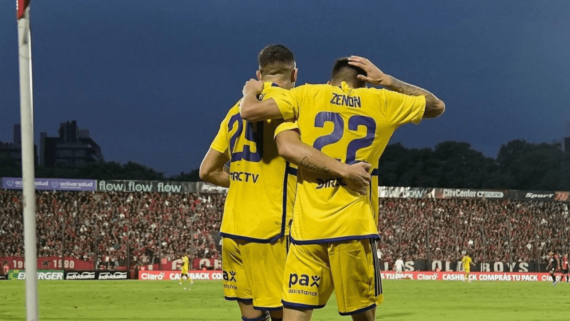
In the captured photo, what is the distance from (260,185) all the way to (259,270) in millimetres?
694

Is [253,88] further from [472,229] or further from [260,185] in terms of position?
[472,229]

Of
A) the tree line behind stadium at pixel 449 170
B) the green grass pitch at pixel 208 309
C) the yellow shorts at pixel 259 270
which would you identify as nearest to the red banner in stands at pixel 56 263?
the green grass pitch at pixel 208 309

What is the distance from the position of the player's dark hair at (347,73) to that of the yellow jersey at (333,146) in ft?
0.28

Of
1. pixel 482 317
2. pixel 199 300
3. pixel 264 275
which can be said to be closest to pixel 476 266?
pixel 199 300

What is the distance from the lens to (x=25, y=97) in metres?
4.66

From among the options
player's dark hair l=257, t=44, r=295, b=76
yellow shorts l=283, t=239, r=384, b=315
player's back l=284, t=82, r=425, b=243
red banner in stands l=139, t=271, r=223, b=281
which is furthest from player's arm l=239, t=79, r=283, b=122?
red banner in stands l=139, t=271, r=223, b=281

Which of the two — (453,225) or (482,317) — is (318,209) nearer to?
(482,317)

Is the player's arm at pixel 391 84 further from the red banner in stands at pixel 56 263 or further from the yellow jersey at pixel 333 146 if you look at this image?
the red banner in stands at pixel 56 263

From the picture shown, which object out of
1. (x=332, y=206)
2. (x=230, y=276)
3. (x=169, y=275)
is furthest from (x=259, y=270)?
(x=169, y=275)

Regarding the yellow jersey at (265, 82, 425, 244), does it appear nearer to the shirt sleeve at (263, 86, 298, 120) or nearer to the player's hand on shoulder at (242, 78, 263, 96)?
the shirt sleeve at (263, 86, 298, 120)

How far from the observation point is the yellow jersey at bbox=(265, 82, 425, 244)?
19.0ft

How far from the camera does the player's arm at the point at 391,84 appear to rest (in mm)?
6055

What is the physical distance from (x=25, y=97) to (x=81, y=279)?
45.6 m

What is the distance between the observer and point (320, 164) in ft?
18.7
